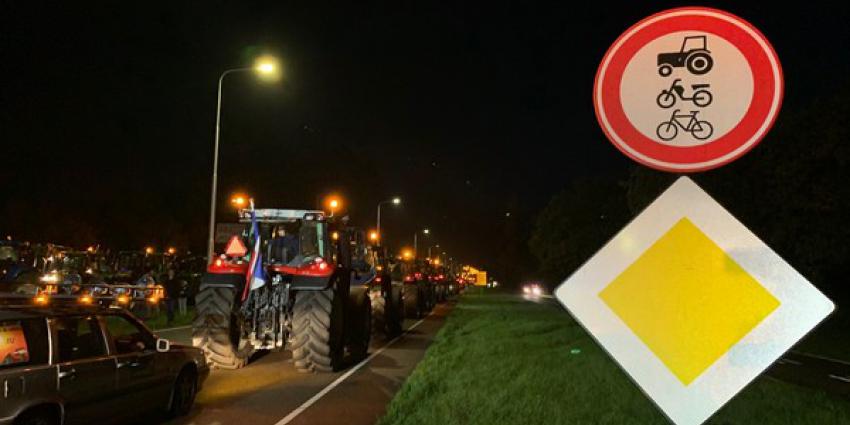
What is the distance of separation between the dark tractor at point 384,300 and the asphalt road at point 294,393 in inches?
183

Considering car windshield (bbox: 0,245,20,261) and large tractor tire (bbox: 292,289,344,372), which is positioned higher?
car windshield (bbox: 0,245,20,261)

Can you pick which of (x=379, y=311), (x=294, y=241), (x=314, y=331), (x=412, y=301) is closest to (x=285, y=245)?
(x=294, y=241)

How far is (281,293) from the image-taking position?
47.6 ft

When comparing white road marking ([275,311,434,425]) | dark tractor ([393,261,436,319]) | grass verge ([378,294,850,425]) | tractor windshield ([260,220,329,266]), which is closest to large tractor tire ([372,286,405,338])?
dark tractor ([393,261,436,319])

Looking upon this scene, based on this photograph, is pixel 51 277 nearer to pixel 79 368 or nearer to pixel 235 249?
pixel 235 249

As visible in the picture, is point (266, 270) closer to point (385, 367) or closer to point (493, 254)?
point (385, 367)

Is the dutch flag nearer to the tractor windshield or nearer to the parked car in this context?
the tractor windshield

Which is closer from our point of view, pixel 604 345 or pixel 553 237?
pixel 604 345

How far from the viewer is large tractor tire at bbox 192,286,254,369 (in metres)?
13.6

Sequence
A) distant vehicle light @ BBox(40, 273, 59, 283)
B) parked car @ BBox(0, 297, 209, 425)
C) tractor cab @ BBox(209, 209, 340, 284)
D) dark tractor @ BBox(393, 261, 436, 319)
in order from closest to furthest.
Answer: parked car @ BBox(0, 297, 209, 425), tractor cab @ BBox(209, 209, 340, 284), distant vehicle light @ BBox(40, 273, 59, 283), dark tractor @ BBox(393, 261, 436, 319)

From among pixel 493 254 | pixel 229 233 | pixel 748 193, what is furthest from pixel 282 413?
pixel 493 254

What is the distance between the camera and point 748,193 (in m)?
29.2

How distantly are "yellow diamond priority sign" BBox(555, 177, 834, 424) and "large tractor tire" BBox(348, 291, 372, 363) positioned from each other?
13.0 m

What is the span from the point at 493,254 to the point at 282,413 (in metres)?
133
